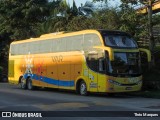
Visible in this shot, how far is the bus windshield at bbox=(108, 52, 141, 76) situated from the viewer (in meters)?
25.1

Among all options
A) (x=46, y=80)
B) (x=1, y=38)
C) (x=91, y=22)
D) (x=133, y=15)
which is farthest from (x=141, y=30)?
(x=1, y=38)

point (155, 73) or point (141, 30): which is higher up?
point (141, 30)

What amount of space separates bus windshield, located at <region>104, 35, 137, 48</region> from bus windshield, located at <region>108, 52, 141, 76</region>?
580 millimetres

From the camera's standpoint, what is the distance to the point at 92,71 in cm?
2608

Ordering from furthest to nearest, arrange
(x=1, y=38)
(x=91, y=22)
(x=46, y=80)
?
(x=1, y=38) < (x=91, y=22) < (x=46, y=80)

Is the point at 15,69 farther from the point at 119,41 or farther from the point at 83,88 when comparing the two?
the point at 119,41

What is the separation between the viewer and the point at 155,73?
31.6 meters

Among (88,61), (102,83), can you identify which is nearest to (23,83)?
(88,61)

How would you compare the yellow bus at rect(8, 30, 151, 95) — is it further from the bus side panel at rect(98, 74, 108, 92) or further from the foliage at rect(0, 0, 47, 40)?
the foliage at rect(0, 0, 47, 40)

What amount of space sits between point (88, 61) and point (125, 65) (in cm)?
230

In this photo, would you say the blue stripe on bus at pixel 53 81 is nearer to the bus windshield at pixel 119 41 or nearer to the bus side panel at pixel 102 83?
the bus side panel at pixel 102 83

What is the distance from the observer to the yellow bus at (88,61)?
25109 millimetres

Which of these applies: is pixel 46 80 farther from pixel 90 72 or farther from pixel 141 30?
pixel 141 30

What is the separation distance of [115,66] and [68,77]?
4.39 m
